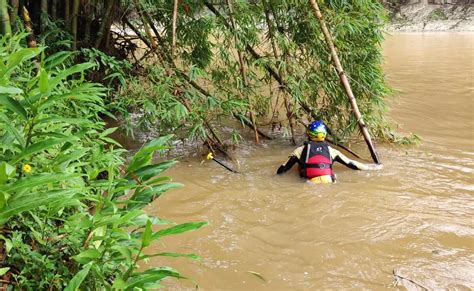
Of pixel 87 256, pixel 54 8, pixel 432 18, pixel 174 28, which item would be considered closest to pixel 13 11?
pixel 54 8

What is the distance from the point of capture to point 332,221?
3.96m

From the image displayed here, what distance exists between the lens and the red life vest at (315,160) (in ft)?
16.1

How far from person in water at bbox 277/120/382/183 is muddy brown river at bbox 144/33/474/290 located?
120 millimetres

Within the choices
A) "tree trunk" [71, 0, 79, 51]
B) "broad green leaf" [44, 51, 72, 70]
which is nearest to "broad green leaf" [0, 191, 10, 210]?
"broad green leaf" [44, 51, 72, 70]

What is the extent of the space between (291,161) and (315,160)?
11.6 inches

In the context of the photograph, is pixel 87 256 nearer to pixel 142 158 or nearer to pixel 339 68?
pixel 142 158

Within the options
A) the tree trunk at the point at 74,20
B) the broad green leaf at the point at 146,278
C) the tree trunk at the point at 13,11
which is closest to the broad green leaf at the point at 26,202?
the broad green leaf at the point at 146,278

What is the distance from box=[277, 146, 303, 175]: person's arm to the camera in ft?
16.6

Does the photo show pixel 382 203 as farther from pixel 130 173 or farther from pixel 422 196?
pixel 130 173

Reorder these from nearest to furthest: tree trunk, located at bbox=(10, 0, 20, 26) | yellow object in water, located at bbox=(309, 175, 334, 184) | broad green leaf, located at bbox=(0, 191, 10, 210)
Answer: broad green leaf, located at bbox=(0, 191, 10, 210)
tree trunk, located at bbox=(10, 0, 20, 26)
yellow object in water, located at bbox=(309, 175, 334, 184)

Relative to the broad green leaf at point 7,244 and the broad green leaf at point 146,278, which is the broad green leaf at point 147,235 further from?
the broad green leaf at point 7,244

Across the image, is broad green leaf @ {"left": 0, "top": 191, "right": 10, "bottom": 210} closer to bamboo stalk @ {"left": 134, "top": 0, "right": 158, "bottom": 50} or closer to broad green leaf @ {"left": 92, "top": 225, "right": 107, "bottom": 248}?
broad green leaf @ {"left": 92, "top": 225, "right": 107, "bottom": 248}

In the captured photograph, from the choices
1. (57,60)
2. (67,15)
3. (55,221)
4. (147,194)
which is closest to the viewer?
(147,194)

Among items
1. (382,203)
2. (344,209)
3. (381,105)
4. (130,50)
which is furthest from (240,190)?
(130,50)
